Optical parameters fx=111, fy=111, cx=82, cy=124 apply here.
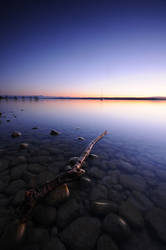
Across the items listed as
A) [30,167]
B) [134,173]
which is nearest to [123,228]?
[134,173]

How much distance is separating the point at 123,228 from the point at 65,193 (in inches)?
61.3

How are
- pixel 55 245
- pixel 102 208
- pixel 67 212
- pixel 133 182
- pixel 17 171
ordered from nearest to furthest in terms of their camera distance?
pixel 55 245, pixel 67 212, pixel 102 208, pixel 133 182, pixel 17 171

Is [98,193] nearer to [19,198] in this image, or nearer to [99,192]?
[99,192]

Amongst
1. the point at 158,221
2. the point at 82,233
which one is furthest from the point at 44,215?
the point at 158,221

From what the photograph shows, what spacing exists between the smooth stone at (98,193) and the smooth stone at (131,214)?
0.62 meters

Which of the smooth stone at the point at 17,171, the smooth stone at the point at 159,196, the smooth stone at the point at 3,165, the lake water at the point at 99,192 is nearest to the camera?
the lake water at the point at 99,192

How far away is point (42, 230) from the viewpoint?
2.36m

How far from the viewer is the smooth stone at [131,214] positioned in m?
2.63

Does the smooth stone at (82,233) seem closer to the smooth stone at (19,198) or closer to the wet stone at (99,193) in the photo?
the wet stone at (99,193)

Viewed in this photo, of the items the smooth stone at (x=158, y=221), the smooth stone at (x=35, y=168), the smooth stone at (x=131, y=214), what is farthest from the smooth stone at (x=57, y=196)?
the smooth stone at (x=158, y=221)

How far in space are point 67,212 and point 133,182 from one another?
8.71 ft

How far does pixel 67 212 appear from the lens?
9.14 ft

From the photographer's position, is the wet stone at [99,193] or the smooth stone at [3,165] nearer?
the wet stone at [99,193]

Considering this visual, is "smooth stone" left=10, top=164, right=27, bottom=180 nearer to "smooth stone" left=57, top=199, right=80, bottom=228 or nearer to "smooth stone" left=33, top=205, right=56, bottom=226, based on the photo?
"smooth stone" left=33, top=205, right=56, bottom=226
